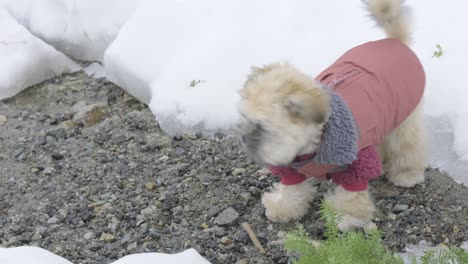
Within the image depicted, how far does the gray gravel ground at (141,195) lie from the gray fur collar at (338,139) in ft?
1.57

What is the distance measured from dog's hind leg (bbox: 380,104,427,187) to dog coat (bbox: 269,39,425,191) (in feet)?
0.44

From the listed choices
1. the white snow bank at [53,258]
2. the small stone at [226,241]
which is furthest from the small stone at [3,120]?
the small stone at [226,241]

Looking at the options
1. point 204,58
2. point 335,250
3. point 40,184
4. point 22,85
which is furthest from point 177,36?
point 335,250

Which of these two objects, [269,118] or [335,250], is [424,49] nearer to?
[269,118]

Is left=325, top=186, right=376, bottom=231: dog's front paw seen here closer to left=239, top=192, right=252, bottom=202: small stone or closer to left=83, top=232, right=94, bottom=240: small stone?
left=239, top=192, right=252, bottom=202: small stone

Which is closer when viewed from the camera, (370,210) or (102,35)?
(370,210)

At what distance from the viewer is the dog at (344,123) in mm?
2697

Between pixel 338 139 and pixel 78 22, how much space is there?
2.56m

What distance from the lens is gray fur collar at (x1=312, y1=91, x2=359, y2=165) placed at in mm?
2838

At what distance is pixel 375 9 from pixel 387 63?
0.29m

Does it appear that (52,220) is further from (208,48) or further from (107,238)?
(208,48)

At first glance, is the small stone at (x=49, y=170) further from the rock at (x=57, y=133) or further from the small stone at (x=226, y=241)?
the small stone at (x=226, y=241)

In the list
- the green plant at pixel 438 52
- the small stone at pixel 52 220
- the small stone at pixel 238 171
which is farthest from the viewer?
the green plant at pixel 438 52

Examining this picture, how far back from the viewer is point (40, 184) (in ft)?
11.7
